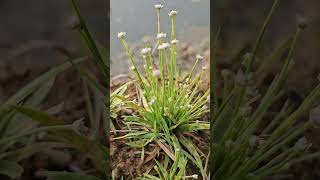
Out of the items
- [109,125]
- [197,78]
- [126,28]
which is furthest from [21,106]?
[197,78]

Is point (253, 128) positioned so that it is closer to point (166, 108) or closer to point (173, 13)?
point (166, 108)

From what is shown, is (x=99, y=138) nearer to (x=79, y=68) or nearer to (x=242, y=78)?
(x=79, y=68)

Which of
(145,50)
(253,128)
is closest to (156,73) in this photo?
(145,50)

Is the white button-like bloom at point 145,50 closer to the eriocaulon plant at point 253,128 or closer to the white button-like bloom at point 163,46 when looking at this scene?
the white button-like bloom at point 163,46

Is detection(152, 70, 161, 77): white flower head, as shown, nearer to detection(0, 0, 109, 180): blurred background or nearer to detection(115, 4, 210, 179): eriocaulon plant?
detection(115, 4, 210, 179): eriocaulon plant

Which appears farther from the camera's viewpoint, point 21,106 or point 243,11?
point 243,11

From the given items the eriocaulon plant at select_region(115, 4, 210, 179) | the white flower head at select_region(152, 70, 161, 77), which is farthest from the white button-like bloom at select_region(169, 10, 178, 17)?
the white flower head at select_region(152, 70, 161, 77)
